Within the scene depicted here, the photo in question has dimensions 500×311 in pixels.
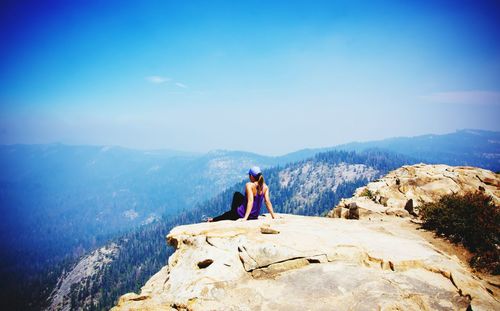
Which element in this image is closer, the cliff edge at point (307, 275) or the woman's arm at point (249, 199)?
the cliff edge at point (307, 275)

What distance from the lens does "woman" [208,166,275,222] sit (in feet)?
43.0

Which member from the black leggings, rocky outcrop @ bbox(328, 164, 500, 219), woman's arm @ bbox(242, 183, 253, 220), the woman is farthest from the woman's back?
rocky outcrop @ bbox(328, 164, 500, 219)

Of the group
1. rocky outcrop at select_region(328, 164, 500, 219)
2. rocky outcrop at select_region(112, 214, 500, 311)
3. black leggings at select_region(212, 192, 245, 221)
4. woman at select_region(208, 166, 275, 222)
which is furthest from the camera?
rocky outcrop at select_region(328, 164, 500, 219)

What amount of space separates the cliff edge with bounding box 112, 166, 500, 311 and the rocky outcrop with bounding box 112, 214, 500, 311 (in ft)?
0.09

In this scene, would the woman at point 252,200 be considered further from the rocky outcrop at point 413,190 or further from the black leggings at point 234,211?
the rocky outcrop at point 413,190

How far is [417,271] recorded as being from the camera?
26.1ft

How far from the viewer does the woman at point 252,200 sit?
13.1 meters

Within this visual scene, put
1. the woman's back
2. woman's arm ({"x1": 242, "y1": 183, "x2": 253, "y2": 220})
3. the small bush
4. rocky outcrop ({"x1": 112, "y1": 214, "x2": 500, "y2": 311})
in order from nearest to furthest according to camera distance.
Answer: rocky outcrop ({"x1": 112, "y1": 214, "x2": 500, "y2": 311}), the small bush, woman's arm ({"x1": 242, "y1": 183, "x2": 253, "y2": 220}), the woman's back

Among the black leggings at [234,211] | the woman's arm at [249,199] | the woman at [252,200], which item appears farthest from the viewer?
the black leggings at [234,211]

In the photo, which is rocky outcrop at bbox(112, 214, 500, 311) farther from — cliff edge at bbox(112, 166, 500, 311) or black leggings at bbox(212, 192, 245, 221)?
black leggings at bbox(212, 192, 245, 221)

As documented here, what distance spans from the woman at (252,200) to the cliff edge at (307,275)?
5.95ft

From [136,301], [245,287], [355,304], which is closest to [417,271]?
[355,304]

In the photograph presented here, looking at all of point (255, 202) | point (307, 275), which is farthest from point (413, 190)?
point (307, 275)

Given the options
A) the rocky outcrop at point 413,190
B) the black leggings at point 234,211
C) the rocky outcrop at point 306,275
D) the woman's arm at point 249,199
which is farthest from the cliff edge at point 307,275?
the rocky outcrop at point 413,190
